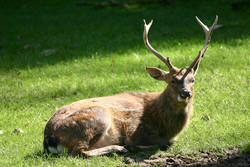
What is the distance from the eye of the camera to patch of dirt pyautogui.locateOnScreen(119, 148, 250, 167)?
4.71m

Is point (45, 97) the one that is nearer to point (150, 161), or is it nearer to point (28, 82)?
point (28, 82)

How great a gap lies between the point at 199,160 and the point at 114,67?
14.0 feet

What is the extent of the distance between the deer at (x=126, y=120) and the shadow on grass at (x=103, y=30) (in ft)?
8.51

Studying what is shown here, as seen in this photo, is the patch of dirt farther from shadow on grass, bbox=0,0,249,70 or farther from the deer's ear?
shadow on grass, bbox=0,0,249,70

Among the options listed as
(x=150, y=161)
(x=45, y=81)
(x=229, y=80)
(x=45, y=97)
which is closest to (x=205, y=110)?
(x=229, y=80)

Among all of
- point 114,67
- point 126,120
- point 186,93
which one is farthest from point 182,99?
point 114,67

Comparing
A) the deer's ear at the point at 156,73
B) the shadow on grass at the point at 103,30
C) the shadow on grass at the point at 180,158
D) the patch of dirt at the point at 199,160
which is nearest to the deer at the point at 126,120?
the deer's ear at the point at 156,73

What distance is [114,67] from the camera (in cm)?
878

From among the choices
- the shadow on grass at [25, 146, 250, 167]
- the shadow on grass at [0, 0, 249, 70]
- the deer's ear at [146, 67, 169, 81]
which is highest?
the deer's ear at [146, 67, 169, 81]

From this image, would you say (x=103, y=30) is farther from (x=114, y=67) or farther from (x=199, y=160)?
(x=199, y=160)

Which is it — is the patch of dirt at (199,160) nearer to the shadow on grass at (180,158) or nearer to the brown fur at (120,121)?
the shadow on grass at (180,158)

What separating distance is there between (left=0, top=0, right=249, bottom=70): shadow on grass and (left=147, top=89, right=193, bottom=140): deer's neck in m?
2.61

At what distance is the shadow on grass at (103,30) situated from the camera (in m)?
9.84

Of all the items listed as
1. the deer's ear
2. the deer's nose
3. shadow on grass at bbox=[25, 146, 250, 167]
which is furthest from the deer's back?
the deer's nose
